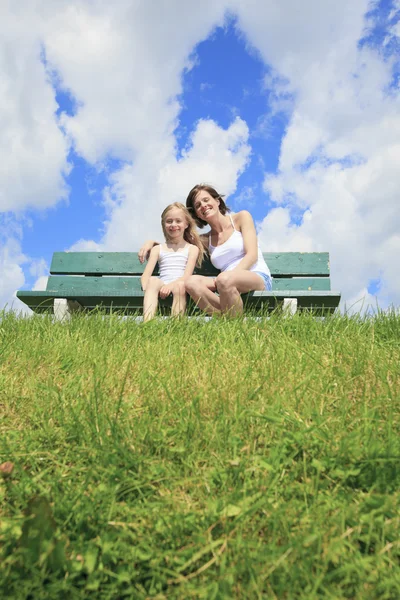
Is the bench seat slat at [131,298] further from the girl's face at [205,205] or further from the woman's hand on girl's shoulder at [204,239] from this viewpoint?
the girl's face at [205,205]

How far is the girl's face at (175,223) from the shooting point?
534 centimetres

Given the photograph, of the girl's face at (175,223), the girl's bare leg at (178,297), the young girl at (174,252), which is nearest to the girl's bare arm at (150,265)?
the young girl at (174,252)

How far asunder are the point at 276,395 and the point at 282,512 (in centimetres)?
73

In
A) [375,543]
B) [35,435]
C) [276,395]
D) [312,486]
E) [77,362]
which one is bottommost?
[375,543]

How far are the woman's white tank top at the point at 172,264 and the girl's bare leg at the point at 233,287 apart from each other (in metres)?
0.81

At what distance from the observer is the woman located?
460 centimetres

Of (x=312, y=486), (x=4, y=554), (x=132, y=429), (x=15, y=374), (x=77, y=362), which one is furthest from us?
(x=77, y=362)

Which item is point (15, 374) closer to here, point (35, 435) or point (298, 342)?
point (35, 435)

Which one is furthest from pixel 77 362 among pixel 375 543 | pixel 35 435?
pixel 375 543

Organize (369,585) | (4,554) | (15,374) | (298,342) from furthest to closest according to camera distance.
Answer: (298,342)
(15,374)
(4,554)
(369,585)

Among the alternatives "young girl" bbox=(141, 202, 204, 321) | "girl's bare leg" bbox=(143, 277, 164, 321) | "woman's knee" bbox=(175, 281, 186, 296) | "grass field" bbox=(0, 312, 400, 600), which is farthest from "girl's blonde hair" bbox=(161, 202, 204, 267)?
"grass field" bbox=(0, 312, 400, 600)

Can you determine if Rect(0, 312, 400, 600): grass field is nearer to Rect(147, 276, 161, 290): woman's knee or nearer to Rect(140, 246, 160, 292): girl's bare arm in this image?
Rect(147, 276, 161, 290): woman's knee

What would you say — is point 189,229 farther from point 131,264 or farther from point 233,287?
point 233,287

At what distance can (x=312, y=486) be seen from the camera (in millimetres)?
1682
